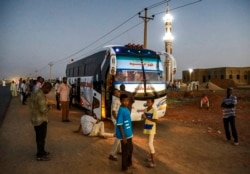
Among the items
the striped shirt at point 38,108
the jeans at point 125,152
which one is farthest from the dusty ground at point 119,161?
the striped shirt at point 38,108

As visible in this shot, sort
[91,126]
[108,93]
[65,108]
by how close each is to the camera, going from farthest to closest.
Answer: [65,108] < [108,93] < [91,126]

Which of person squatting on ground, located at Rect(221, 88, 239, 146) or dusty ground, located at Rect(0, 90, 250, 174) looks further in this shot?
person squatting on ground, located at Rect(221, 88, 239, 146)

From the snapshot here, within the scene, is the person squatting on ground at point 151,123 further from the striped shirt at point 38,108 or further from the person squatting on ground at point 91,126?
the person squatting on ground at point 91,126

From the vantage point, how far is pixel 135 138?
31.4 ft

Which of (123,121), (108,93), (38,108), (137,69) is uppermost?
(137,69)

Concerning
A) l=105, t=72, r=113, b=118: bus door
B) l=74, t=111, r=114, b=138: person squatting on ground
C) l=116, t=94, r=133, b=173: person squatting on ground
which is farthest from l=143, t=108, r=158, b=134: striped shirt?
l=105, t=72, r=113, b=118: bus door

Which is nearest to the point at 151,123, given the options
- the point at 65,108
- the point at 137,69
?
the point at 137,69

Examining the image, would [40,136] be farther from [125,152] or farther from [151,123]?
[151,123]

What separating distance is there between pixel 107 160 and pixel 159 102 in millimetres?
5384

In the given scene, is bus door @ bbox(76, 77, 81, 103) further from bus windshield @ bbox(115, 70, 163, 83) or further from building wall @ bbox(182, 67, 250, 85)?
building wall @ bbox(182, 67, 250, 85)

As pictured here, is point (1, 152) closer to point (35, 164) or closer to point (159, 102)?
point (35, 164)

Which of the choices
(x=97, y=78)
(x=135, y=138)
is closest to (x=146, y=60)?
(x=97, y=78)

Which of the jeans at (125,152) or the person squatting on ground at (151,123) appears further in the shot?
the person squatting on ground at (151,123)

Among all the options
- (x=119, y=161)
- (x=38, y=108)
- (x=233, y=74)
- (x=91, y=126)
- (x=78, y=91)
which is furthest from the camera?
(x=233, y=74)
